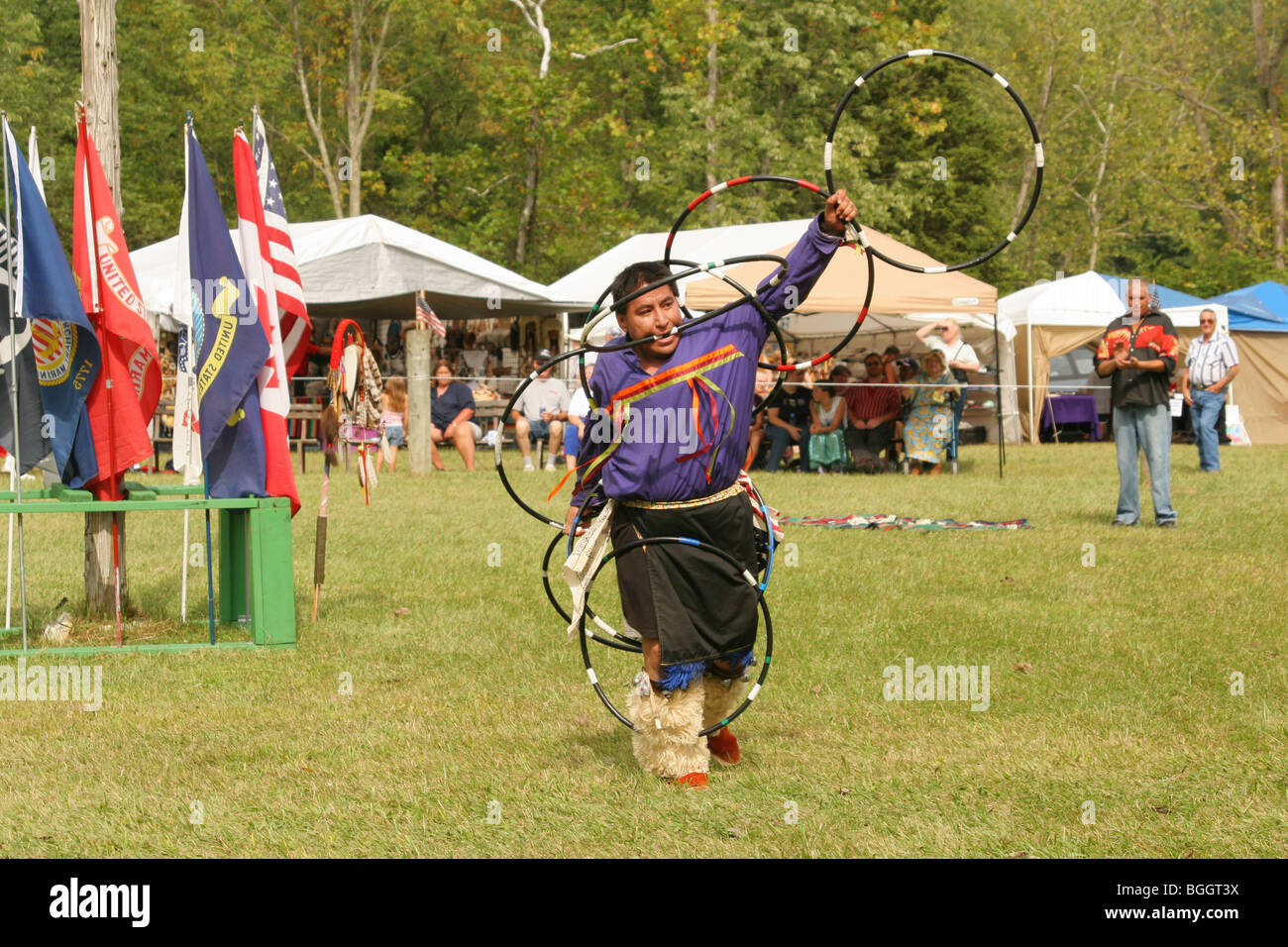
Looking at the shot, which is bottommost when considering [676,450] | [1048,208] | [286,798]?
[286,798]

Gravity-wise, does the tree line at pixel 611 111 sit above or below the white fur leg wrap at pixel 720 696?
above

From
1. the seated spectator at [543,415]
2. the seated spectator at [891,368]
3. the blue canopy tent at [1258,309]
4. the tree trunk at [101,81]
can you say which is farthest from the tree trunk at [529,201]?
the tree trunk at [101,81]

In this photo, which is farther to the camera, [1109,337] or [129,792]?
[1109,337]

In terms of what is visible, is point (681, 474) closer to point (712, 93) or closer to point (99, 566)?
point (99, 566)

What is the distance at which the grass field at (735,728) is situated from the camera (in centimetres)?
477

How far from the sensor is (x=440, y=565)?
35.5 feet

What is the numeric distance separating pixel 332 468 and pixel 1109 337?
12.0m

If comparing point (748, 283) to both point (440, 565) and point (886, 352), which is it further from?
point (440, 565)

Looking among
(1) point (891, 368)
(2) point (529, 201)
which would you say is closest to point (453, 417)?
(1) point (891, 368)

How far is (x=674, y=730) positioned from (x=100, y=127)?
5.50 metres

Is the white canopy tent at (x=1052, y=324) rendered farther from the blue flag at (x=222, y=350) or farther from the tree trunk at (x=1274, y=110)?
the blue flag at (x=222, y=350)

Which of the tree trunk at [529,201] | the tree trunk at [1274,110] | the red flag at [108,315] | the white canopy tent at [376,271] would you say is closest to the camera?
the red flag at [108,315]

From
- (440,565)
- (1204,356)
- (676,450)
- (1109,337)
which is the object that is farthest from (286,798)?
(1204,356)

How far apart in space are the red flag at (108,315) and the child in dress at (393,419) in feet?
36.2
